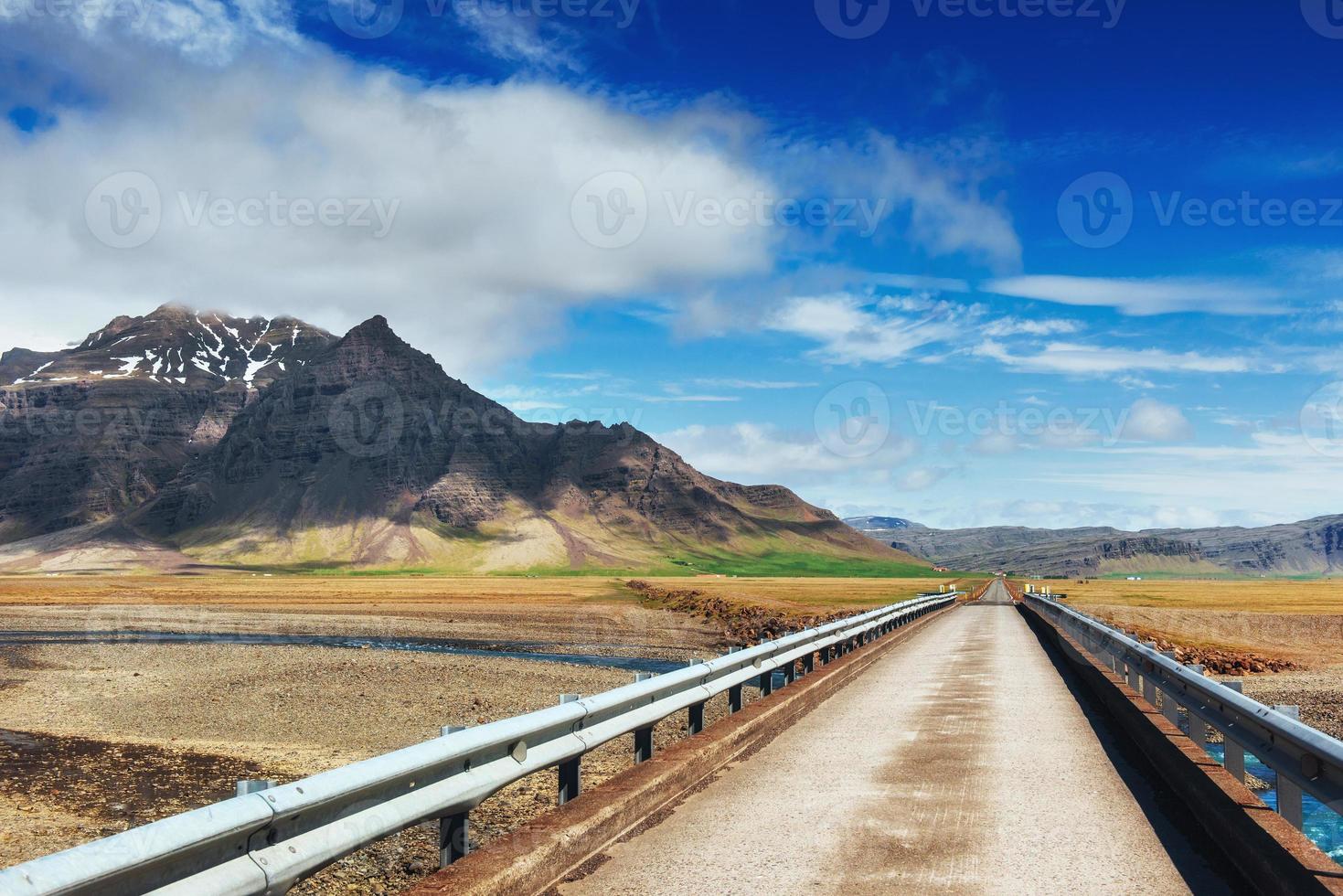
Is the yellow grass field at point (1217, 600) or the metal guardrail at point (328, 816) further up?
the metal guardrail at point (328, 816)

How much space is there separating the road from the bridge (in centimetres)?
3

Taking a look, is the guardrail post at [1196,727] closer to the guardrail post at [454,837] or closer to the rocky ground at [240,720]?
the rocky ground at [240,720]

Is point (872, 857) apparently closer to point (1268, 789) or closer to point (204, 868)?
point (204, 868)

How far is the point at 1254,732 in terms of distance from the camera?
801 centimetres

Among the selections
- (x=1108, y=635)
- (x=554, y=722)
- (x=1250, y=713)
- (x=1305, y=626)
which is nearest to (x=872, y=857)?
(x=554, y=722)

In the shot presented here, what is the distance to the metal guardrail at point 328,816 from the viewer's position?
153 inches

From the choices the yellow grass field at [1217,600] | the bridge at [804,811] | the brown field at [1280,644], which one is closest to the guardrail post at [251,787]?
the bridge at [804,811]

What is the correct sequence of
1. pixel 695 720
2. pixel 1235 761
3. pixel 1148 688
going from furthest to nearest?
pixel 1148 688
pixel 695 720
pixel 1235 761

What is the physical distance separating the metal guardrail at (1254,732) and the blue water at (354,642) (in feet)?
58.8

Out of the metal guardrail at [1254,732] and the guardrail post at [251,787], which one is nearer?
the guardrail post at [251,787]

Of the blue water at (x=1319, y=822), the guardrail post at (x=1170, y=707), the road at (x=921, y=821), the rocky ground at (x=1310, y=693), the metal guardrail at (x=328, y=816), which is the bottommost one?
the blue water at (x=1319, y=822)

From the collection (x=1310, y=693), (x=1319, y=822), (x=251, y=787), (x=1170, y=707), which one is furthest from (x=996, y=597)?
(x=251, y=787)

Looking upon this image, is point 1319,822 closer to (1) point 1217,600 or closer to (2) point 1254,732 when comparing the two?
(2) point 1254,732

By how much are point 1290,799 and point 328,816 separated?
20.1 feet
